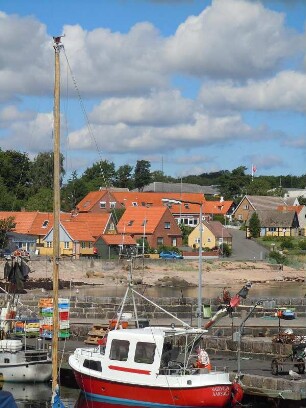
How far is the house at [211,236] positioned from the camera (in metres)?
113

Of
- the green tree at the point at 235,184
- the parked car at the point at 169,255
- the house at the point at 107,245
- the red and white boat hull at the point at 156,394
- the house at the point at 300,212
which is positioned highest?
the green tree at the point at 235,184

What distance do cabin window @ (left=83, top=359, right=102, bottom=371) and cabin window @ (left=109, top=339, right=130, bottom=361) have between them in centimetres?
57

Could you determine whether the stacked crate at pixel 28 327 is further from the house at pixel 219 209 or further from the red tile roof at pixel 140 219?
the house at pixel 219 209

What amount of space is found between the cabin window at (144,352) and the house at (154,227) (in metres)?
80.0

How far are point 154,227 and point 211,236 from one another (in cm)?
807

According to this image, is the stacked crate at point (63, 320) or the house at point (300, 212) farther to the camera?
the house at point (300, 212)

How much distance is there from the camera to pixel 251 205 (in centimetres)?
14438

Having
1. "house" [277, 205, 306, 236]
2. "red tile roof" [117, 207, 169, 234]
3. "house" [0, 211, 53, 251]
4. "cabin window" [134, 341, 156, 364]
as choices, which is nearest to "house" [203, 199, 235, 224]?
"house" [277, 205, 306, 236]

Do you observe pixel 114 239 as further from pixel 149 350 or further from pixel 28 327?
pixel 149 350

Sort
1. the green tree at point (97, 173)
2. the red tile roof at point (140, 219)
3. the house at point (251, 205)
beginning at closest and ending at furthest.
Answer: the red tile roof at point (140, 219) < the house at point (251, 205) < the green tree at point (97, 173)

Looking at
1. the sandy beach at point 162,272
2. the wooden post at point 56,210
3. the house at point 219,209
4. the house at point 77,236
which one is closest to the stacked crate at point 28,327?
the wooden post at point 56,210

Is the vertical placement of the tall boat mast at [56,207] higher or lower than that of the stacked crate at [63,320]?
higher

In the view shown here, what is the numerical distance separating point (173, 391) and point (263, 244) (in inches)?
3642

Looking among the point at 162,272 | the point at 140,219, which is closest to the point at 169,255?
the point at 162,272
